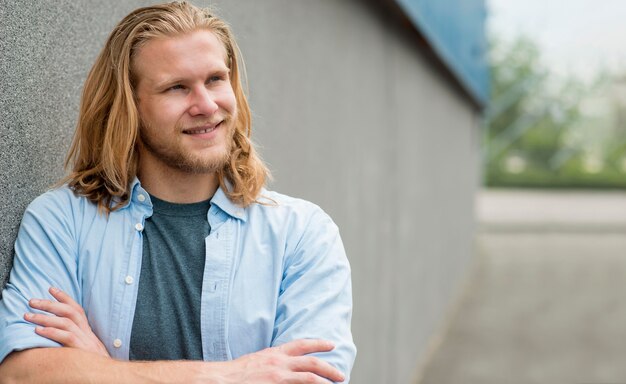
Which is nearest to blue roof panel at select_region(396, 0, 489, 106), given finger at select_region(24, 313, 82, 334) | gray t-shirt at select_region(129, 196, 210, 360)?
gray t-shirt at select_region(129, 196, 210, 360)

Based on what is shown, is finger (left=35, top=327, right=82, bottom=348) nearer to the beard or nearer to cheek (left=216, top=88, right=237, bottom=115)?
the beard

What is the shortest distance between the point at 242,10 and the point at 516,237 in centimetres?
1791

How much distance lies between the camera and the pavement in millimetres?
8331

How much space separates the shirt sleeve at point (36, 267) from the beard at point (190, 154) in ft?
0.78


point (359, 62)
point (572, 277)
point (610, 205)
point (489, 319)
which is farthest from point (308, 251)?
point (610, 205)

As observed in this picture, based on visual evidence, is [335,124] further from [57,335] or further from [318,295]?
[57,335]

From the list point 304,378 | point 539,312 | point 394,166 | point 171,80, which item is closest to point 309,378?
point 304,378

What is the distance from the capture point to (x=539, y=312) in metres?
11.1

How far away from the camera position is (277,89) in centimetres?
360

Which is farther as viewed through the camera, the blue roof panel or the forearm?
the blue roof panel

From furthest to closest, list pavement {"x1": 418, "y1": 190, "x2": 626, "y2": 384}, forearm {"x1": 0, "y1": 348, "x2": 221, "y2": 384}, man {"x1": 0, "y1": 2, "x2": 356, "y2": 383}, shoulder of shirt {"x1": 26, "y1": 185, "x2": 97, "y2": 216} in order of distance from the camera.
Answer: pavement {"x1": 418, "y1": 190, "x2": 626, "y2": 384} < shoulder of shirt {"x1": 26, "y1": 185, "x2": 97, "y2": 216} < man {"x1": 0, "y1": 2, "x2": 356, "y2": 383} < forearm {"x1": 0, "y1": 348, "x2": 221, "y2": 384}

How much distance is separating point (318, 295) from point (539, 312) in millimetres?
9503

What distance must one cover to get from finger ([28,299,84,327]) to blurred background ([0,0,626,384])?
0.50 ft

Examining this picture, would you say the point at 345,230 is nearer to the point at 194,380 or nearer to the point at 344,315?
the point at 344,315
